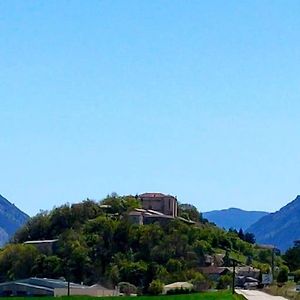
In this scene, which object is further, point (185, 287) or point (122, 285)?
point (122, 285)

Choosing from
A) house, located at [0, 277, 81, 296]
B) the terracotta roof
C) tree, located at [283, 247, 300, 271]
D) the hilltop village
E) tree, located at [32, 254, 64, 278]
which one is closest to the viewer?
house, located at [0, 277, 81, 296]

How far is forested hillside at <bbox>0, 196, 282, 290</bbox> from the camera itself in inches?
5463

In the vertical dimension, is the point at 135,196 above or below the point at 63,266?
above

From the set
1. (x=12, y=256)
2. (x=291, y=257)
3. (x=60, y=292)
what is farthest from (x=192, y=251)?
(x=60, y=292)

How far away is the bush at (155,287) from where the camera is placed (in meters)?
120

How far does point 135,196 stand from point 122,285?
6280cm

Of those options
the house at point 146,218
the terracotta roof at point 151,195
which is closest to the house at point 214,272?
the house at point 146,218

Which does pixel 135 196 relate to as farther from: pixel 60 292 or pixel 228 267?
pixel 60 292

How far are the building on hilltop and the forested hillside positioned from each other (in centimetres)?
2121

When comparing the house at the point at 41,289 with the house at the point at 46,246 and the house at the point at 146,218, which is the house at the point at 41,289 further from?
the house at the point at 146,218

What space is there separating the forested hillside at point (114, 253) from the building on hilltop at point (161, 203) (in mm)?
21210

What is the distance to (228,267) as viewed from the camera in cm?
14738

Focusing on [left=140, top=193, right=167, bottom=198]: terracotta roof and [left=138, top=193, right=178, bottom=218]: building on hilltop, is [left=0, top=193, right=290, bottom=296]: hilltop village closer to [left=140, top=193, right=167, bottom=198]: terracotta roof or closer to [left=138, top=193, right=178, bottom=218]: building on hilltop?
[left=138, top=193, right=178, bottom=218]: building on hilltop

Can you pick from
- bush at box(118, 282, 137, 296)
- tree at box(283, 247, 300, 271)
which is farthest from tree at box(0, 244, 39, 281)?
tree at box(283, 247, 300, 271)
